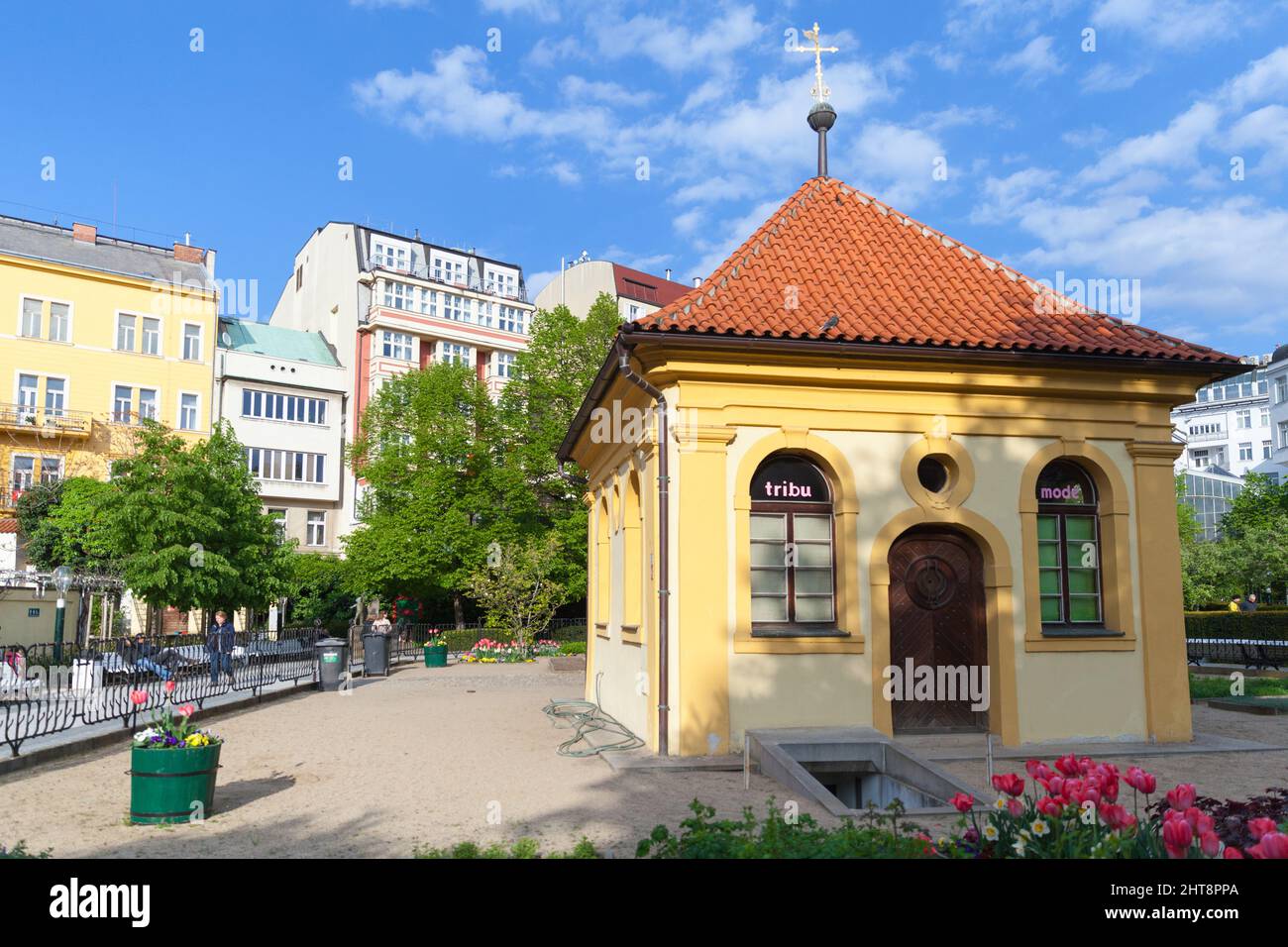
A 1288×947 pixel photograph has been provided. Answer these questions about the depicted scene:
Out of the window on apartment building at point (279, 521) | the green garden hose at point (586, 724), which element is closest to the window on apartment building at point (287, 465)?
the window on apartment building at point (279, 521)

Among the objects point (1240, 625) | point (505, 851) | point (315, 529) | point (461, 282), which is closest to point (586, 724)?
point (505, 851)

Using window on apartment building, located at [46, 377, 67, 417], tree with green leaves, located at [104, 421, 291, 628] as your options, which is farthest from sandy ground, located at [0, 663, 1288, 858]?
window on apartment building, located at [46, 377, 67, 417]

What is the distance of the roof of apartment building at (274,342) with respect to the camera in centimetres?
4714

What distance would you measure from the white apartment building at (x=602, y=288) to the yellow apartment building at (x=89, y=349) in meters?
21.2

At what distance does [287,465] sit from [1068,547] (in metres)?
41.4

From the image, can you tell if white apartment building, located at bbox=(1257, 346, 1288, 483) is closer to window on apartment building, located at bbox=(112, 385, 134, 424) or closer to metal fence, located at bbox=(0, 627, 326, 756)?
metal fence, located at bbox=(0, 627, 326, 756)

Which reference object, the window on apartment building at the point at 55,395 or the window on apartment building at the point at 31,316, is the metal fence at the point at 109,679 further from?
the window on apartment building at the point at 31,316

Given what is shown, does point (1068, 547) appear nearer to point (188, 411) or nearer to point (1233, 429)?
point (188, 411)

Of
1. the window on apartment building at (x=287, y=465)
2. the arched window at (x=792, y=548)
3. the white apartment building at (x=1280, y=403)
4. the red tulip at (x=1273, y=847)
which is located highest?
the white apartment building at (x=1280, y=403)

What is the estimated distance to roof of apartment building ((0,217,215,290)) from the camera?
41469 millimetres

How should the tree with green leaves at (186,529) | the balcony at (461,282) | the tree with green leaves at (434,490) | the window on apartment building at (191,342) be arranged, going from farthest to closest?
the balcony at (461,282), the window on apartment building at (191,342), the tree with green leaves at (434,490), the tree with green leaves at (186,529)

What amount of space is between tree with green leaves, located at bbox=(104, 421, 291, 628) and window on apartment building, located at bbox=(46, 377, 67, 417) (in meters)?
13.4

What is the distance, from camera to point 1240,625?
3359 centimetres

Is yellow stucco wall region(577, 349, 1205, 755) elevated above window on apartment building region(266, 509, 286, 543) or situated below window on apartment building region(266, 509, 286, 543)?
below
